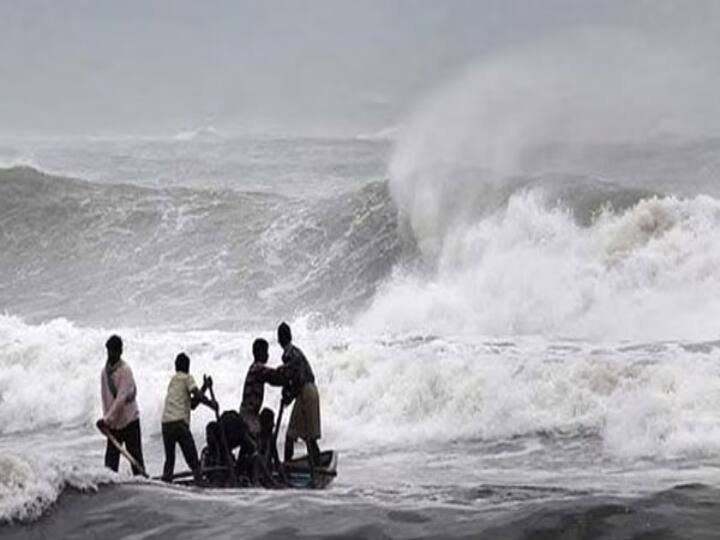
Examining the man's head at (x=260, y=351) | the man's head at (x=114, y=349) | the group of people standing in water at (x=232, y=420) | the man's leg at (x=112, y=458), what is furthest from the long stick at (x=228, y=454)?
the man's head at (x=114, y=349)

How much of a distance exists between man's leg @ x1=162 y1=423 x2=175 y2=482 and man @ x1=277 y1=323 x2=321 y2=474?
1.10 metres

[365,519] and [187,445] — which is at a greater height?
[187,445]

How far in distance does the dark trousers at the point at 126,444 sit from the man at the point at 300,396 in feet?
4.72

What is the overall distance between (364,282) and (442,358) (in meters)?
10.7

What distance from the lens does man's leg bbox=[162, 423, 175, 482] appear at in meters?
11.0

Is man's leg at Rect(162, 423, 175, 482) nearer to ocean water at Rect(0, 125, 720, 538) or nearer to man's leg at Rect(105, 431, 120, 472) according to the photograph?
man's leg at Rect(105, 431, 120, 472)

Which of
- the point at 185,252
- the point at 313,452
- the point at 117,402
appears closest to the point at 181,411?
the point at 117,402

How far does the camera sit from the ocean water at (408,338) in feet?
27.9

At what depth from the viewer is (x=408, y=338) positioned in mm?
19297

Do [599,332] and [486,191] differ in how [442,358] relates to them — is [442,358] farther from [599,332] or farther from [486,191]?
[486,191]

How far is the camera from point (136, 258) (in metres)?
33.1

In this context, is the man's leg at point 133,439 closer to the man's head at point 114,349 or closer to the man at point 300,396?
the man's head at point 114,349

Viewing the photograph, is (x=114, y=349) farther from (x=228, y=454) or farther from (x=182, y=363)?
(x=228, y=454)

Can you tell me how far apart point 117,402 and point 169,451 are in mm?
679
